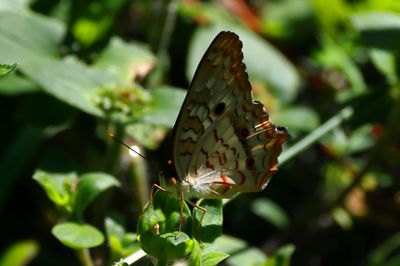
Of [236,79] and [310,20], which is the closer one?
[236,79]

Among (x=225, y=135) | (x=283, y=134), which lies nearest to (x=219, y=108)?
(x=225, y=135)

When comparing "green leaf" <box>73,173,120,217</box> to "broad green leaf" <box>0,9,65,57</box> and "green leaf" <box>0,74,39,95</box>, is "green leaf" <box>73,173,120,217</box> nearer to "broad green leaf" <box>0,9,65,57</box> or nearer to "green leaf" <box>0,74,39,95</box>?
"broad green leaf" <box>0,9,65,57</box>

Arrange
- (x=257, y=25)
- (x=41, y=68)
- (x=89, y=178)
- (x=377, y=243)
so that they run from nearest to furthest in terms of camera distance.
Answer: (x=89, y=178), (x=41, y=68), (x=377, y=243), (x=257, y=25)

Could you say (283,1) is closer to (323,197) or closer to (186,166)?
(323,197)

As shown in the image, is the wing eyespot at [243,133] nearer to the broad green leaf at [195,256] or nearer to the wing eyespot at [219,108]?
the wing eyespot at [219,108]

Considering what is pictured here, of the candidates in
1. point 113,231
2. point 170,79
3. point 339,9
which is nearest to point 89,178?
point 113,231

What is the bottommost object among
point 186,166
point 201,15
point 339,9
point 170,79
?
point 186,166

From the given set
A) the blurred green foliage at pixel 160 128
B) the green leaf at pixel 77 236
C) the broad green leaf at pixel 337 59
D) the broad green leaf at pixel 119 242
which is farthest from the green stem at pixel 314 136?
the green leaf at pixel 77 236
